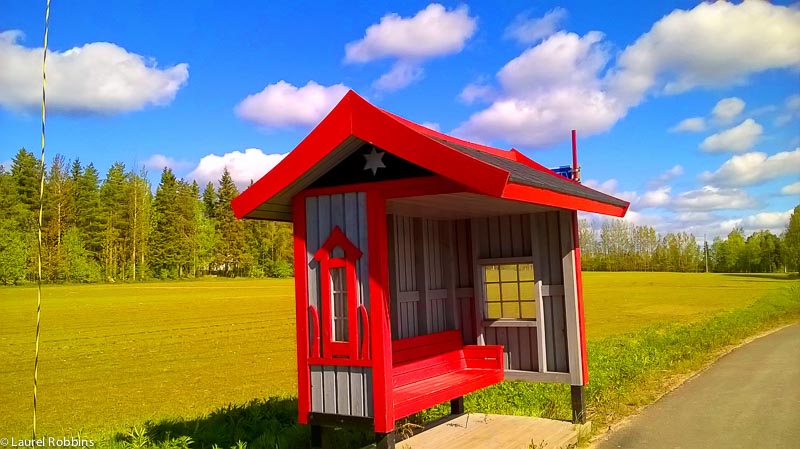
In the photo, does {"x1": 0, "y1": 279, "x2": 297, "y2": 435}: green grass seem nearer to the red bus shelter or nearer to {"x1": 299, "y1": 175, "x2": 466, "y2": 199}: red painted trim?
the red bus shelter

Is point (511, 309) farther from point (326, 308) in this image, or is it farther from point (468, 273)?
point (326, 308)

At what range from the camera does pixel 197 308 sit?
1532 inches

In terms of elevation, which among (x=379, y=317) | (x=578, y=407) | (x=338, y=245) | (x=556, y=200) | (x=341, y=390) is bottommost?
(x=578, y=407)

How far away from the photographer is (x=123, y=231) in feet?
220

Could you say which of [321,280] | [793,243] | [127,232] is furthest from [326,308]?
[793,243]

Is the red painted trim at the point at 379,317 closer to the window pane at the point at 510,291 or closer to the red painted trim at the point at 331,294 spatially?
the red painted trim at the point at 331,294

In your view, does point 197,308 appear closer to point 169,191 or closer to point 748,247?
point 169,191

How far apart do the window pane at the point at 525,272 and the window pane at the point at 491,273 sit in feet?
1.27

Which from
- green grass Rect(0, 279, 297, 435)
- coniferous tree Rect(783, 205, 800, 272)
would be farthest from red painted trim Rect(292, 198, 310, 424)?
coniferous tree Rect(783, 205, 800, 272)

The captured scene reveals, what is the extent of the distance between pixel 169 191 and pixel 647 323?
197 ft

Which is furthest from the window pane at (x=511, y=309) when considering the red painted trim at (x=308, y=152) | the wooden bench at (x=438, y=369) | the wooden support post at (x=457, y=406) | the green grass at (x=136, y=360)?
the green grass at (x=136, y=360)

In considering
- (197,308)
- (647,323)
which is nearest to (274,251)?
(197,308)

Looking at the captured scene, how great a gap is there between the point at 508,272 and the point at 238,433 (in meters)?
3.94

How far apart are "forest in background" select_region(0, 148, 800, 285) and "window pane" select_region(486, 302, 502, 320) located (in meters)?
53.1
